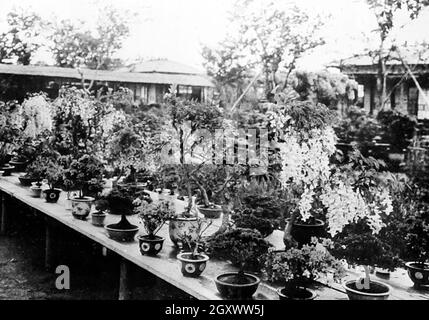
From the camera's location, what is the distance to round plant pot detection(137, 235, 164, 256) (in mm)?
4891

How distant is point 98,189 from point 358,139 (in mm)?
7948

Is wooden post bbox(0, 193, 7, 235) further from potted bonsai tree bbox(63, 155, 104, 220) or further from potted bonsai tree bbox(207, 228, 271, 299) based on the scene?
potted bonsai tree bbox(207, 228, 271, 299)

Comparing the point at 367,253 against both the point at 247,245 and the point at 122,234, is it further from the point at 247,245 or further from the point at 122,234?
the point at 122,234

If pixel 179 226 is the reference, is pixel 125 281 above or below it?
below

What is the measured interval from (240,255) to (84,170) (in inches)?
132

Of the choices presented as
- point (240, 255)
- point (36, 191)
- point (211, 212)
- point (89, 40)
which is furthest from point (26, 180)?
point (89, 40)

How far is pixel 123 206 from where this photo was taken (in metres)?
5.88

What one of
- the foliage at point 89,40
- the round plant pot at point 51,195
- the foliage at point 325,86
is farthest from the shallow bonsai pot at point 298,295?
the foliage at point 89,40

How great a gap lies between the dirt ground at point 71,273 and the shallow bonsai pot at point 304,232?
5.95 ft

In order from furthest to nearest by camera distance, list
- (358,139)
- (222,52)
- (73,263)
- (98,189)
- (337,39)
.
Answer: (222,52) < (337,39) < (358,139) < (73,263) < (98,189)
